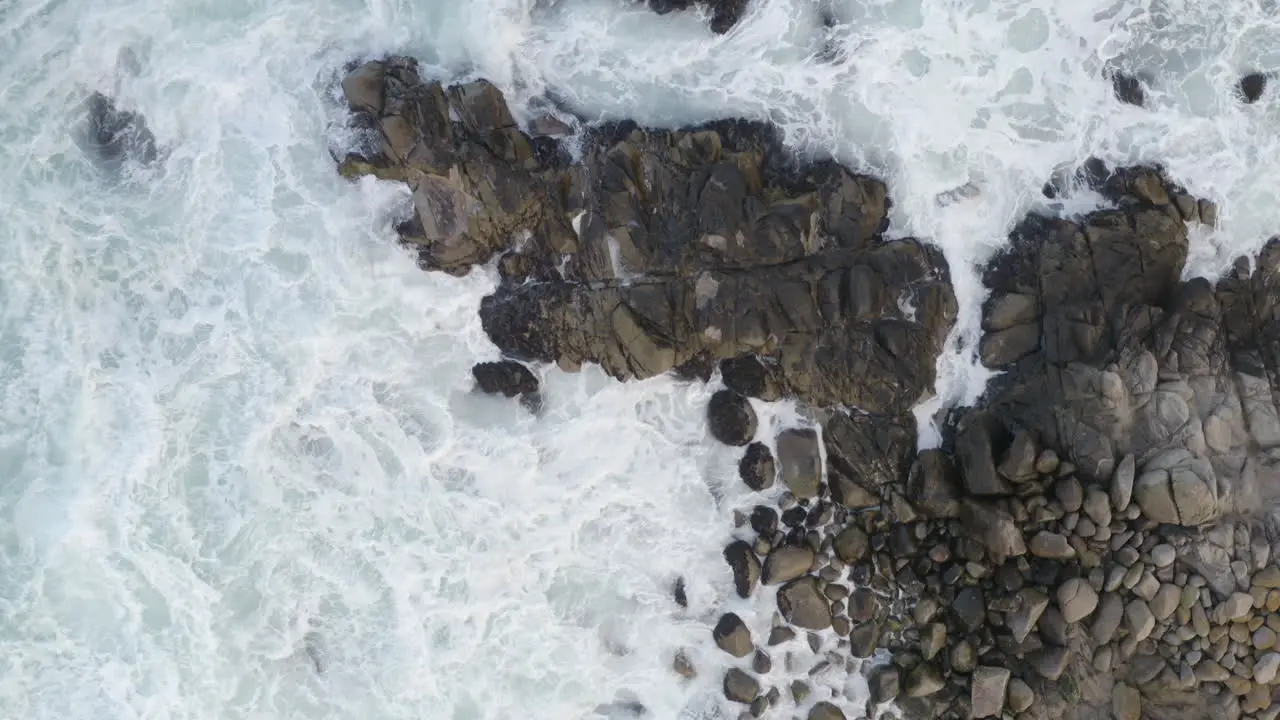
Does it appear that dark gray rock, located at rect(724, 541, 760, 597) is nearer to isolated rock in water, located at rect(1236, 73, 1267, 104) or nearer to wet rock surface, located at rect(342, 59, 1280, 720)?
wet rock surface, located at rect(342, 59, 1280, 720)

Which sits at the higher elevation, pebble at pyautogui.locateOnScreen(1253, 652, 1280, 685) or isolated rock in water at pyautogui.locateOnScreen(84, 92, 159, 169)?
isolated rock in water at pyautogui.locateOnScreen(84, 92, 159, 169)

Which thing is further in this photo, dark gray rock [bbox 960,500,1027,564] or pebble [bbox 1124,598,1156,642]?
dark gray rock [bbox 960,500,1027,564]

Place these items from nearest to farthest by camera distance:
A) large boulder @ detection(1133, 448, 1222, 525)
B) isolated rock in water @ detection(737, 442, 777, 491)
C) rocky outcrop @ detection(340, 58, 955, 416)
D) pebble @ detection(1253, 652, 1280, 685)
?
large boulder @ detection(1133, 448, 1222, 525) < pebble @ detection(1253, 652, 1280, 685) < rocky outcrop @ detection(340, 58, 955, 416) < isolated rock in water @ detection(737, 442, 777, 491)

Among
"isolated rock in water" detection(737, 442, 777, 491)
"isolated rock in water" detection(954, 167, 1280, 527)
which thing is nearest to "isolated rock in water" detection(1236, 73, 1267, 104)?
"isolated rock in water" detection(954, 167, 1280, 527)

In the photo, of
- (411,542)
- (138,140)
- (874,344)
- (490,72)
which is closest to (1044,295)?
(874,344)

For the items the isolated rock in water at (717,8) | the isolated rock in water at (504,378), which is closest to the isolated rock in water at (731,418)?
the isolated rock in water at (504,378)

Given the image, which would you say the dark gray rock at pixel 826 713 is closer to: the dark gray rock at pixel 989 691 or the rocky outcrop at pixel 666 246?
the dark gray rock at pixel 989 691

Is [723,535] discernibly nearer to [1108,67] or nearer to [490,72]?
[490,72]

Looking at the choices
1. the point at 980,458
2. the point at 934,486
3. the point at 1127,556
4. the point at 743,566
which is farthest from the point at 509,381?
the point at 1127,556
